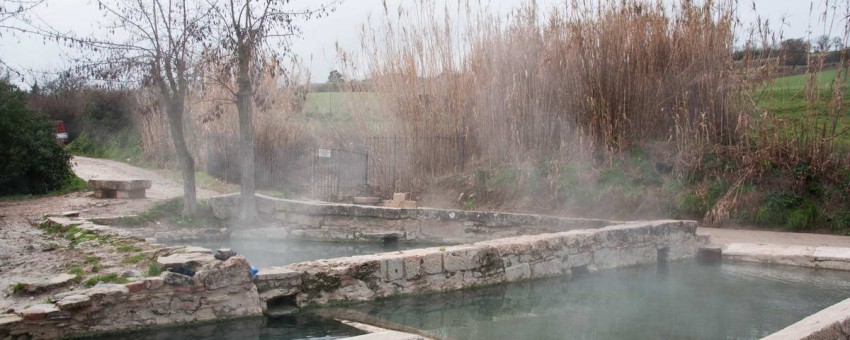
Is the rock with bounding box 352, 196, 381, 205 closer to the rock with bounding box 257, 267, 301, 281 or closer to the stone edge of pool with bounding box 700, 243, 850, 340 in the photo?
the stone edge of pool with bounding box 700, 243, 850, 340

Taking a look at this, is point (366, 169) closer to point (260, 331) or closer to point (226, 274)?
point (226, 274)

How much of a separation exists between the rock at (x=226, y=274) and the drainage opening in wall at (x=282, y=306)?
322mm

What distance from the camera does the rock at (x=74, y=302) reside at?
17.7 ft

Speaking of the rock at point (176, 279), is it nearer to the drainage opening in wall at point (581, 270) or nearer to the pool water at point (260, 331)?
the pool water at point (260, 331)

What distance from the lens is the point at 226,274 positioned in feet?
19.9

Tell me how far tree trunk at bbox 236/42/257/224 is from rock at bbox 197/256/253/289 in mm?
5243

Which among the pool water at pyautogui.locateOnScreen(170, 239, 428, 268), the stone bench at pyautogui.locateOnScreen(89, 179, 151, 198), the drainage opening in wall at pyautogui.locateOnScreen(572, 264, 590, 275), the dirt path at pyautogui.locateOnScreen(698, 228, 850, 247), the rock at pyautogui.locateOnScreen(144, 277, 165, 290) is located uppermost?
the stone bench at pyautogui.locateOnScreen(89, 179, 151, 198)

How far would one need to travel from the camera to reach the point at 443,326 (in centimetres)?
629

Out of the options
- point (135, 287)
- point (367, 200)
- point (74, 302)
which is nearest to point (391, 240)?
point (367, 200)

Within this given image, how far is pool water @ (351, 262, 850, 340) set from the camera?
616 cm

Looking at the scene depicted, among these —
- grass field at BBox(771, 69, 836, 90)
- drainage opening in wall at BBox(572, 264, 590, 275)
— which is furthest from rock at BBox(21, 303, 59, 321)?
grass field at BBox(771, 69, 836, 90)

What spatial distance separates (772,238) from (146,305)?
7.89 m

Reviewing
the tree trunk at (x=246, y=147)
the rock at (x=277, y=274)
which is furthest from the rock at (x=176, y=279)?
the tree trunk at (x=246, y=147)

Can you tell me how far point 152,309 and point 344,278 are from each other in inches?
64.5
